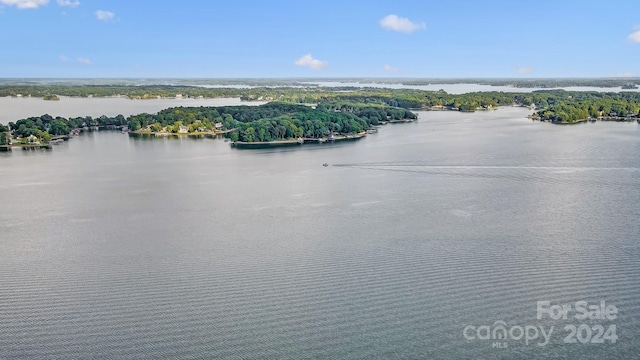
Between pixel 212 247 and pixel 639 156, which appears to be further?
pixel 639 156

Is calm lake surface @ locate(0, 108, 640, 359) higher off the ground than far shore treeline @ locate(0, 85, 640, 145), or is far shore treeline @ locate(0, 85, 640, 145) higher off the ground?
far shore treeline @ locate(0, 85, 640, 145)

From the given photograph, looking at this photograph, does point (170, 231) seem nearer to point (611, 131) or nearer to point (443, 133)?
point (443, 133)

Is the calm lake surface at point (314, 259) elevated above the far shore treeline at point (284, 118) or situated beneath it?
situated beneath

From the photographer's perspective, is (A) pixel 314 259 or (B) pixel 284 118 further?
(B) pixel 284 118

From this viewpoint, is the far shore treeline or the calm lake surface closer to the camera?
the calm lake surface

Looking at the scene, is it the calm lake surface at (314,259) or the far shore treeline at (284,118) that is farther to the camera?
the far shore treeline at (284,118)

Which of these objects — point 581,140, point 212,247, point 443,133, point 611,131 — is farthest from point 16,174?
point 611,131

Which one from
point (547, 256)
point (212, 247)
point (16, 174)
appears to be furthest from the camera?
point (16, 174)

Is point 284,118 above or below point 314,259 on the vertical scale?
above
